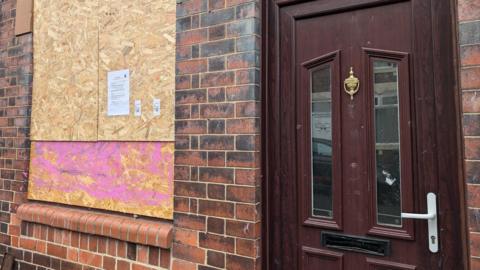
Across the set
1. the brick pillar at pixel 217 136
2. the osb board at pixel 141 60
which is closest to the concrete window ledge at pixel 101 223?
the brick pillar at pixel 217 136

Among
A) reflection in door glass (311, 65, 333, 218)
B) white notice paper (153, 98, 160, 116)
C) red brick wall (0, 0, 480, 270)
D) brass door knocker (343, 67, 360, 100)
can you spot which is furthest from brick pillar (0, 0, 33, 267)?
brass door knocker (343, 67, 360, 100)

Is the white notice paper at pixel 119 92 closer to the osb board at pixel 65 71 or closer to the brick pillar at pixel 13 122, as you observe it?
the osb board at pixel 65 71

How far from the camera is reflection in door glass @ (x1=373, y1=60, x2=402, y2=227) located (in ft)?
6.93

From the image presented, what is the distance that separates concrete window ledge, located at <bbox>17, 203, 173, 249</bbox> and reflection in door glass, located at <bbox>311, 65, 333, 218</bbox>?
1.12m

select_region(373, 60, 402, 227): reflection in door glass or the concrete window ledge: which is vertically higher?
select_region(373, 60, 402, 227): reflection in door glass

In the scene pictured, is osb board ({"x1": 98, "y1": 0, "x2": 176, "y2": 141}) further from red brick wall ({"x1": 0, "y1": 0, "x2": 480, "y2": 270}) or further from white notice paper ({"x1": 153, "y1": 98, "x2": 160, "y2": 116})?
red brick wall ({"x1": 0, "y1": 0, "x2": 480, "y2": 270})

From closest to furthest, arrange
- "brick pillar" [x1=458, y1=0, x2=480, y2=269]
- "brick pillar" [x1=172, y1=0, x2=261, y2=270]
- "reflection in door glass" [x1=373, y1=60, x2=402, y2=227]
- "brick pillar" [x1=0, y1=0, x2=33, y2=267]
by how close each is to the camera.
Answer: "brick pillar" [x1=458, y1=0, x2=480, y2=269]
"reflection in door glass" [x1=373, y1=60, x2=402, y2=227]
"brick pillar" [x1=172, y1=0, x2=261, y2=270]
"brick pillar" [x1=0, y1=0, x2=33, y2=267]

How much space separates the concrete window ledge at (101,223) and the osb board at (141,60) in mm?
666

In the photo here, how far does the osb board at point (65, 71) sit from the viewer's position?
3270mm

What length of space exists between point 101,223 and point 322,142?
1931 mm

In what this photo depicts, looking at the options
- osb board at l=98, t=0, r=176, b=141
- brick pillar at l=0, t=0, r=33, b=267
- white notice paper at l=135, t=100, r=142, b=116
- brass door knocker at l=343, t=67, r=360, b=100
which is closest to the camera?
brass door knocker at l=343, t=67, r=360, b=100

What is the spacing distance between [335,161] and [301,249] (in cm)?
63

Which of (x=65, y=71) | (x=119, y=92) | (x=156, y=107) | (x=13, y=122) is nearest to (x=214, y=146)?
(x=156, y=107)

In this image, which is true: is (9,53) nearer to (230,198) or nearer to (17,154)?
(17,154)
